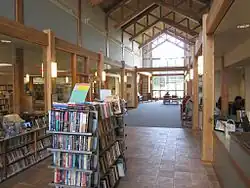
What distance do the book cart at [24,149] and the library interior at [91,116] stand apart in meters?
0.02

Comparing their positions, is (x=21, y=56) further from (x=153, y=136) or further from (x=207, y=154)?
(x=207, y=154)

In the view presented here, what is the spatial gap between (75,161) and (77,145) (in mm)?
209

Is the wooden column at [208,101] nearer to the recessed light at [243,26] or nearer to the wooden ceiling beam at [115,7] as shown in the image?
the recessed light at [243,26]

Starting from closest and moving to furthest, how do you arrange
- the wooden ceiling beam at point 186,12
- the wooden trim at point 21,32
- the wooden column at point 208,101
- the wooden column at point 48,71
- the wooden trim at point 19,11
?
the wooden trim at point 21,32
the wooden column at point 208,101
the wooden trim at point 19,11
the wooden column at point 48,71
the wooden ceiling beam at point 186,12

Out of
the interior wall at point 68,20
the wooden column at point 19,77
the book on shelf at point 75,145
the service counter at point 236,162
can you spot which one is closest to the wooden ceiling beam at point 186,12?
the interior wall at point 68,20

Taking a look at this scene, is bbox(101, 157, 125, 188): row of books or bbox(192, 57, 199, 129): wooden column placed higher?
bbox(192, 57, 199, 129): wooden column

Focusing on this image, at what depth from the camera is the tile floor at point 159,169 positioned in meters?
3.55

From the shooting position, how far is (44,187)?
346 centimetres

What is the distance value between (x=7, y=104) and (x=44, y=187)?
2.60 meters

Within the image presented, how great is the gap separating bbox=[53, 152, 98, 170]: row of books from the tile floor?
94 cm

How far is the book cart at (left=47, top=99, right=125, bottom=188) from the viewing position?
2.75 metres

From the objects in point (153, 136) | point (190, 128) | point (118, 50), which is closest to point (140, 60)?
point (118, 50)

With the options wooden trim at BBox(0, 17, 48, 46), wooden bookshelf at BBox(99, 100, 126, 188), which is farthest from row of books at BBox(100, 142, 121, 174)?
wooden trim at BBox(0, 17, 48, 46)

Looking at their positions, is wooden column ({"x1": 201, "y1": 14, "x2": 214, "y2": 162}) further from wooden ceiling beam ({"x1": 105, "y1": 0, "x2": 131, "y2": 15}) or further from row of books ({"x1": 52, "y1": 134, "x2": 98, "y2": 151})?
wooden ceiling beam ({"x1": 105, "y1": 0, "x2": 131, "y2": 15})
